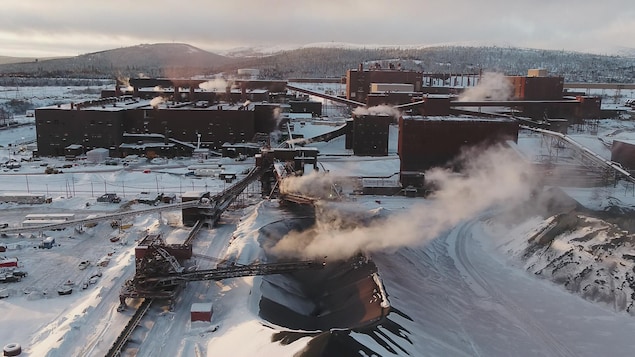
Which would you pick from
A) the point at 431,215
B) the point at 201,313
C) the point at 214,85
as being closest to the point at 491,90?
the point at 214,85

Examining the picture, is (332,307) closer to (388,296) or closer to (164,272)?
(388,296)

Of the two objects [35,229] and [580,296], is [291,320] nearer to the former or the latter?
[580,296]

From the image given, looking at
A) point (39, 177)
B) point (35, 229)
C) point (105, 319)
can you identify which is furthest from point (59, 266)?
point (39, 177)

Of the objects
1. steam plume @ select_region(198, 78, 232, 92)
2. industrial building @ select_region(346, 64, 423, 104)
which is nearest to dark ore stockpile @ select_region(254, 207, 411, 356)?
industrial building @ select_region(346, 64, 423, 104)

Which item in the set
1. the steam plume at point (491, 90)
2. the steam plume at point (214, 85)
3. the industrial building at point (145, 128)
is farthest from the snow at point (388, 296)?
the steam plume at point (214, 85)

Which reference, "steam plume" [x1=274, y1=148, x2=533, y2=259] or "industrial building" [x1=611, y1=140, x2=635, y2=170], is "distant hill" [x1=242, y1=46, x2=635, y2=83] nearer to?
"industrial building" [x1=611, y1=140, x2=635, y2=170]

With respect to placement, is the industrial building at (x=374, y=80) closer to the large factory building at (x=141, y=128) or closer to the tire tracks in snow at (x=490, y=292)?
the large factory building at (x=141, y=128)
